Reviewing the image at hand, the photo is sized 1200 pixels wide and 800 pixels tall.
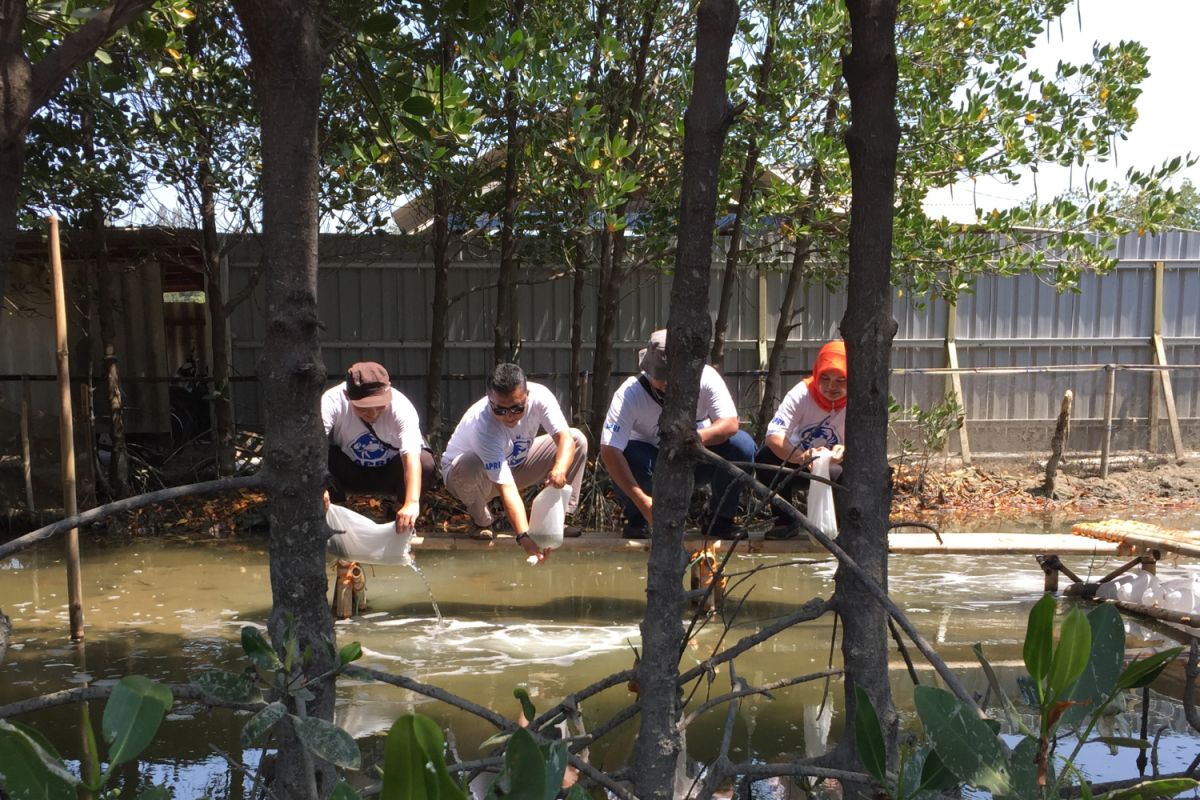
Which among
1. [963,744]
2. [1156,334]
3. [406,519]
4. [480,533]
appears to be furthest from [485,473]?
[1156,334]

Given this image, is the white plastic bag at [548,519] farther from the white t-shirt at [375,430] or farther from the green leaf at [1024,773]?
the green leaf at [1024,773]

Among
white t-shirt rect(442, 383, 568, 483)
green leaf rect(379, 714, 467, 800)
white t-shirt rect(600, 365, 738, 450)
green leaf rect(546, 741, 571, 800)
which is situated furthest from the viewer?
white t-shirt rect(442, 383, 568, 483)

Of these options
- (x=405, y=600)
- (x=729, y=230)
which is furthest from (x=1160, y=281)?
(x=405, y=600)

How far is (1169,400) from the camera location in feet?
36.2

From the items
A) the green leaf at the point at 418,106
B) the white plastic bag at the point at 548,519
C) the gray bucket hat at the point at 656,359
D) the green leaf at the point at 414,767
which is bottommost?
the white plastic bag at the point at 548,519

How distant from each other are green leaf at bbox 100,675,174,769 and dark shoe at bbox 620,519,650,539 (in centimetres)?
484

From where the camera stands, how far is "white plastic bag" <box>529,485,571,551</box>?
5969mm

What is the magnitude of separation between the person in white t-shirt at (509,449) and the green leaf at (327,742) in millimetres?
4230

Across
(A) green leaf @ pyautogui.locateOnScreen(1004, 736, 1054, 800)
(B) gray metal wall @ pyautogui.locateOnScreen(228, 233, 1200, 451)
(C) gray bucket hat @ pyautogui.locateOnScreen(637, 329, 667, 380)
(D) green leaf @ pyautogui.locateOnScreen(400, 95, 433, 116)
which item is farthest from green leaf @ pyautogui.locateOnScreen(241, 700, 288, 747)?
(B) gray metal wall @ pyautogui.locateOnScreen(228, 233, 1200, 451)

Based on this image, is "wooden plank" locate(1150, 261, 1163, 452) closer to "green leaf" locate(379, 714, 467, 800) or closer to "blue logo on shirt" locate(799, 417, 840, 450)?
"blue logo on shirt" locate(799, 417, 840, 450)

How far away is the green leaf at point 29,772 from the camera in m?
1.33

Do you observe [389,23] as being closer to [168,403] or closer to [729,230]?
[729,230]

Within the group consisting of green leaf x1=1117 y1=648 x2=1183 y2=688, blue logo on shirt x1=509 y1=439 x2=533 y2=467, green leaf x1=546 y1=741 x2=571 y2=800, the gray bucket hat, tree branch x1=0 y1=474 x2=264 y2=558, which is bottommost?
blue logo on shirt x1=509 y1=439 x2=533 y2=467

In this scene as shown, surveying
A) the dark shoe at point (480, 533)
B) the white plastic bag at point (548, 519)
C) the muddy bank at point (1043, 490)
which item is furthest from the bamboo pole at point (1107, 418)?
the dark shoe at point (480, 533)
